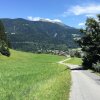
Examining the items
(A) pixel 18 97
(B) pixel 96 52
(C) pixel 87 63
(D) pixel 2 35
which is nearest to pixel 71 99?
(A) pixel 18 97

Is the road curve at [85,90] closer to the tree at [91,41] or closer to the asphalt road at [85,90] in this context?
the asphalt road at [85,90]

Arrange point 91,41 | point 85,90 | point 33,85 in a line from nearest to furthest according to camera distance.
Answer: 1. point 85,90
2. point 33,85
3. point 91,41

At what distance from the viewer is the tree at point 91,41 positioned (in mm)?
82631

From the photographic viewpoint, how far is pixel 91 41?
83.8m

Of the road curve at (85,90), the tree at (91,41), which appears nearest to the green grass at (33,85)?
the road curve at (85,90)

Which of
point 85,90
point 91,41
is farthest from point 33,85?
point 91,41

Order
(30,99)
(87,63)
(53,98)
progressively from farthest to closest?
1. (87,63)
2. (53,98)
3. (30,99)

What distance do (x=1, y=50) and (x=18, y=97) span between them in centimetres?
9852

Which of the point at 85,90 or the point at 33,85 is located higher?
the point at 33,85

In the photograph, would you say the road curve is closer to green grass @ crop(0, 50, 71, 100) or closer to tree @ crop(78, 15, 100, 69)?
green grass @ crop(0, 50, 71, 100)

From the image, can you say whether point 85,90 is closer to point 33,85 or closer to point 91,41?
point 33,85

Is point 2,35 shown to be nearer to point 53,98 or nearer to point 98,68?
point 98,68

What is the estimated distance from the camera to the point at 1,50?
11800cm

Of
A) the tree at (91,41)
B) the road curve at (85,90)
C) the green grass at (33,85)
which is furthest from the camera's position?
the tree at (91,41)
